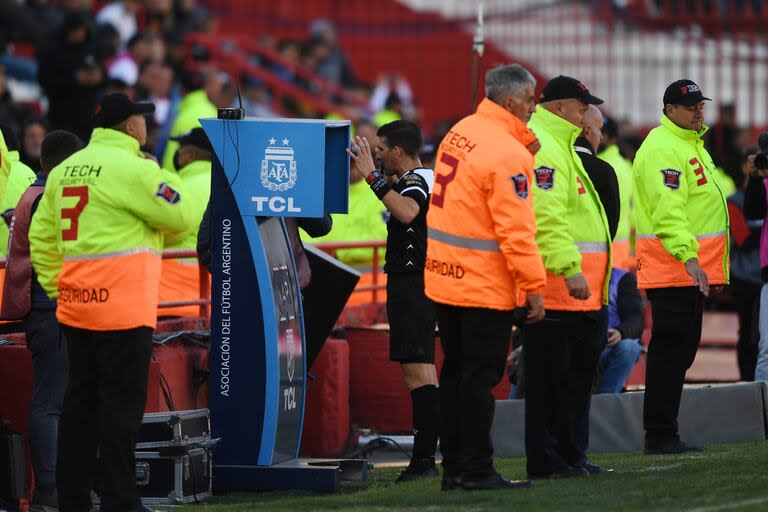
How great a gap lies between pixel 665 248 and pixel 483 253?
1.80m

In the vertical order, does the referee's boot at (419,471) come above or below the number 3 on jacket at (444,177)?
below

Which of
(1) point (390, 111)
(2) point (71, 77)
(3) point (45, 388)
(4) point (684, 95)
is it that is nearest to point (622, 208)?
(4) point (684, 95)

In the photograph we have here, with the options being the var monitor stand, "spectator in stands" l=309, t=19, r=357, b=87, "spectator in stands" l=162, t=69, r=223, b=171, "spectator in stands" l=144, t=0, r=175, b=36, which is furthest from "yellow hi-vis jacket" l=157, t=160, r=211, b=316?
"spectator in stands" l=309, t=19, r=357, b=87

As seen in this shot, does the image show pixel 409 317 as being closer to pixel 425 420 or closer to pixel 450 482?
pixel 425 420

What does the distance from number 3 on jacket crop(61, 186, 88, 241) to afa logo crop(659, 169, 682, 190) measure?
330cm

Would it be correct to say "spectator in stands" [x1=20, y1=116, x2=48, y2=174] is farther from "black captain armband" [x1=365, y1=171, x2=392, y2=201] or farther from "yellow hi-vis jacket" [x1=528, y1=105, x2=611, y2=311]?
"yellow hi-vis jacket" [x1=528, y1=105, x2=611, y2=311]

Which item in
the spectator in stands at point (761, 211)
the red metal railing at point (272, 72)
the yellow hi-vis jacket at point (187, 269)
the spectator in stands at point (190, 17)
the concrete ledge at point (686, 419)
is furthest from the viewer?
the spectator in stands at point (190, 17)

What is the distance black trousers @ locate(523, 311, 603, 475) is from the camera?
27.9 ft

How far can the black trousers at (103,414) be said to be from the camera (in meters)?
7.86

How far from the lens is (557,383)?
28.2 feet

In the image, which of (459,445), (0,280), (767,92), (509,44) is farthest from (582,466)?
(509,44)

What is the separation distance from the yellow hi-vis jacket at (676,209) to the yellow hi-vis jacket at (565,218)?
63 centimetres

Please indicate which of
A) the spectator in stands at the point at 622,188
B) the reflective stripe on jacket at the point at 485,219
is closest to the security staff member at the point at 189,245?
the spectator in stands at the point at 622,188

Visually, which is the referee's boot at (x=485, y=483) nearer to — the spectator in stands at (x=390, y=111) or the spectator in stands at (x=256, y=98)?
the spectator in stands at (x=256, y=98)
